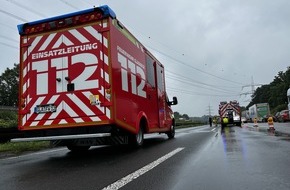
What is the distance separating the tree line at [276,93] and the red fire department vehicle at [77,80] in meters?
83.3

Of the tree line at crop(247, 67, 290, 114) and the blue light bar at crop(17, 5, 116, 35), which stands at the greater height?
the tree line at crop(247, 67, 290, 114)

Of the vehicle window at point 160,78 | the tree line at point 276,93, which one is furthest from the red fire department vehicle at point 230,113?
the tree line at point 276,93

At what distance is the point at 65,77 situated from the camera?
27.2 ft

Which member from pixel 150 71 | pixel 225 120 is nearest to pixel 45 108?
pixel 150 71

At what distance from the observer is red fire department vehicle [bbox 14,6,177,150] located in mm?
7926

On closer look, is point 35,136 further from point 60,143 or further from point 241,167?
point 241,167

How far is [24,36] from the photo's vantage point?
29.1ft

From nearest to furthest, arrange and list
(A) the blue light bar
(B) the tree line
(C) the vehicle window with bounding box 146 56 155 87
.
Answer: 1. (A) the blue light bar
2. (C) the vehicle window with bounding box 146 56 155 87
3. (B) the tree line

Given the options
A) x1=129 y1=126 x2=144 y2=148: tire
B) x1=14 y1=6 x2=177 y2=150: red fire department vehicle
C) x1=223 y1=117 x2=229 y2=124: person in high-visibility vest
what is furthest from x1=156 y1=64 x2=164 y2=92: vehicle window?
x1=223 y1=117 x2=229 y2=124: person in high-visibility vest

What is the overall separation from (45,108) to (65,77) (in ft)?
3.08

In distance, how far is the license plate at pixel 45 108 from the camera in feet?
27.2

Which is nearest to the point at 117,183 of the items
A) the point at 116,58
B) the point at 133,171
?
the point at 133,171

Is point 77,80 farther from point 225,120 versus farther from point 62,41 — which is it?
point 225,120

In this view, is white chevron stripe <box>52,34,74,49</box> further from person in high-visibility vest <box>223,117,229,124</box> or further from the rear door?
person in high-visibility vest <box>223,117,229,124</box>
